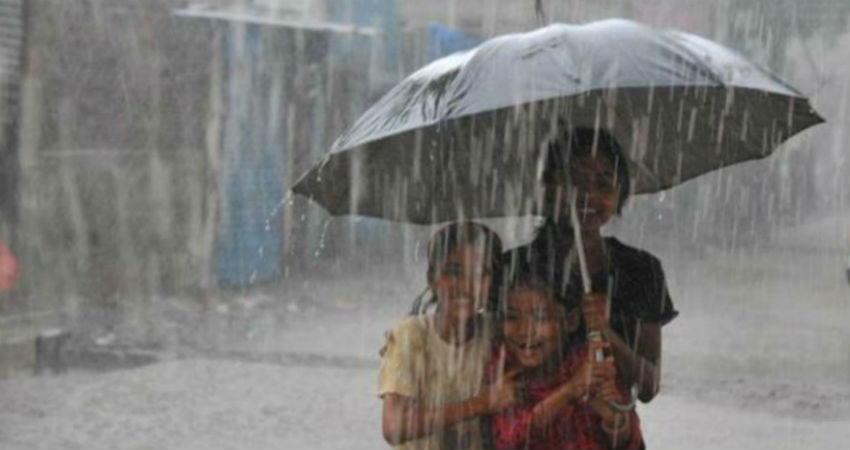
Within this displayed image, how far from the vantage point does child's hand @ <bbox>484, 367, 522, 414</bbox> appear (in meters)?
3.36

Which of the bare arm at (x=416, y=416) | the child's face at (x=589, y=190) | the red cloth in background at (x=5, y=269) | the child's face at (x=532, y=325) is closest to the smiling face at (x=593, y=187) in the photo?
the child's face at (x=589, y=190)

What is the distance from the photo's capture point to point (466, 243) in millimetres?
3469

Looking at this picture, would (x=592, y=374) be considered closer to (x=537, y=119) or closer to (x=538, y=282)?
(x=538, y=282)

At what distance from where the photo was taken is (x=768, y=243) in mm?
20922

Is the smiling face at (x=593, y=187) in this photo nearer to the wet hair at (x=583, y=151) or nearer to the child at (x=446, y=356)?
the wet hair at (x=583, y=151)

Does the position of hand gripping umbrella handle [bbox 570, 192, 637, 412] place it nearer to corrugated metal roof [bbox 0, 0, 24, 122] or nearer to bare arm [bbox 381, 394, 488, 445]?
bare arm [bbox 381, 394, 488, 445]

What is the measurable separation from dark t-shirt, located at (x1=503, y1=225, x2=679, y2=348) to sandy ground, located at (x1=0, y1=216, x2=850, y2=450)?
440cm

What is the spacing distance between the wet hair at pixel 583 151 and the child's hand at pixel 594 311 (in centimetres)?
34

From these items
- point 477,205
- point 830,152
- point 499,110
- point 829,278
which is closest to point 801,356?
point 829,278

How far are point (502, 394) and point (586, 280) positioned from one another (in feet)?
1.18

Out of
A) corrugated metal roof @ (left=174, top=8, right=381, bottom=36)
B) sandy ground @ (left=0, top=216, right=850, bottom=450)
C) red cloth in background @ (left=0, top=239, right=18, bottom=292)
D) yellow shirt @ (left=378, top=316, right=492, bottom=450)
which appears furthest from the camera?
corrugated metal roof @ (left=174, top=8, right=381, bottom=36)

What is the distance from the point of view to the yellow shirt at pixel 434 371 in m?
3.43

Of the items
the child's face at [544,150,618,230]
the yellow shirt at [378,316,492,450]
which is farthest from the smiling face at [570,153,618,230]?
the yellow shirt at [378,316,492,450]

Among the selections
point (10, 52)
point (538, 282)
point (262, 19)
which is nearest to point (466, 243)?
point (538, 282)
